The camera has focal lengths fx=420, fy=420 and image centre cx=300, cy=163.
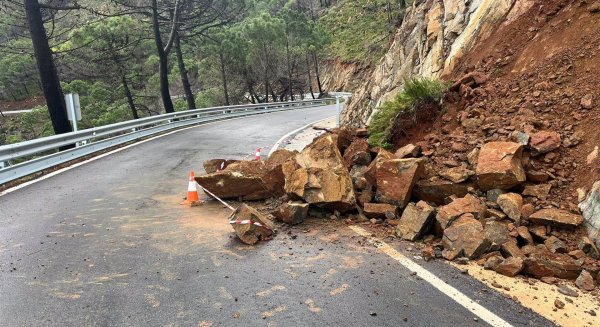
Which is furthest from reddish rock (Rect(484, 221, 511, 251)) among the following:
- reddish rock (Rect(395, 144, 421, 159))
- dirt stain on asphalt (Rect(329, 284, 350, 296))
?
reddish rock (Rect(395, 144, 421, 159))

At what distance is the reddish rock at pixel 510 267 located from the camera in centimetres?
427

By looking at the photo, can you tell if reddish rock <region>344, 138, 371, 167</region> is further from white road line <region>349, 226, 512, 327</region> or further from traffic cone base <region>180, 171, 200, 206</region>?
traffic cone base <region>180, 171, 200, 206</region>

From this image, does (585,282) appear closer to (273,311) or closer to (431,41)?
(273,311)

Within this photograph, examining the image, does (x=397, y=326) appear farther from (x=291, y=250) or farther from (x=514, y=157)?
(x=514, y=157)

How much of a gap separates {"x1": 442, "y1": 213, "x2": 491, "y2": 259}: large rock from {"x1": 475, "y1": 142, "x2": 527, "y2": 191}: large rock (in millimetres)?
742

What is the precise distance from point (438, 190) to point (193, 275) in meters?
3.53

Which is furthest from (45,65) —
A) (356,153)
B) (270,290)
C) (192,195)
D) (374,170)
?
(270,290)

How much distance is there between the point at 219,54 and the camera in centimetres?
3544

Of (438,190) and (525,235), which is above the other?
(438,190)

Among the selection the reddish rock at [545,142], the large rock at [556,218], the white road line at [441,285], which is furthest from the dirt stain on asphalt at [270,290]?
the reddish rock at [545,142]

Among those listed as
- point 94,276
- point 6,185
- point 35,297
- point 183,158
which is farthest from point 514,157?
point 6,185

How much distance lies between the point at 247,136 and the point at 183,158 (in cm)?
477

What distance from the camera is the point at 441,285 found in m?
4.10

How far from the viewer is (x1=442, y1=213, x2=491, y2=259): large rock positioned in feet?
15.3
